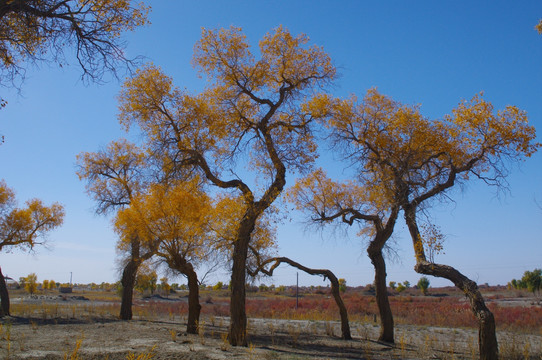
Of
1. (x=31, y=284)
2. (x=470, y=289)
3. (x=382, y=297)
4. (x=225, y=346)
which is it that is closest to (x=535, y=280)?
(x=382, y=297)

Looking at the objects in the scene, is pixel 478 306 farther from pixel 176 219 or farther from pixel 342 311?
pixel 176 219

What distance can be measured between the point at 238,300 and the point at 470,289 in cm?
677

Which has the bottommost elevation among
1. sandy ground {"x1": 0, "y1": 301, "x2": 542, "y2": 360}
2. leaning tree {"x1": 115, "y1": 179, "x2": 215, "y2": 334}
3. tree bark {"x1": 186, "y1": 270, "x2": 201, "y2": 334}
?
sandy ground {"x1": 0, "y1": 301, "x2": 542, "y2": 360}

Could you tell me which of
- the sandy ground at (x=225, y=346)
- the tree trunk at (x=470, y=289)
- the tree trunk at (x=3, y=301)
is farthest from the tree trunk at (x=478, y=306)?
the tree trunk at (x=3, y=301)

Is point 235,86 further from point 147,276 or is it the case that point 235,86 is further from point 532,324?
point 532,324

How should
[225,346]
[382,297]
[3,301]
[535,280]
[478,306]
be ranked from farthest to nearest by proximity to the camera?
[535,280] < [3,301] < [382,297] < [225,346] < [478,306]

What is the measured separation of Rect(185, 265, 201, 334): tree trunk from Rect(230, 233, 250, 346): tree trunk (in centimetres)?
416

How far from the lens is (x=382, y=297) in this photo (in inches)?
633

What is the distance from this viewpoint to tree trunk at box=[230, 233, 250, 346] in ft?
41.9

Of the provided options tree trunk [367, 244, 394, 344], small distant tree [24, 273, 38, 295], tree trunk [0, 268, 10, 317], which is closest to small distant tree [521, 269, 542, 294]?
tree trunk [367, 244, 394, 344]

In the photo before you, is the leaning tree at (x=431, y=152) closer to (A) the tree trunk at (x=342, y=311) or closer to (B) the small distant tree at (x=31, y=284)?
(A) the tree trunk at (x=342, y=311)

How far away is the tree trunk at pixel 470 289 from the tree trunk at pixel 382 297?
3229 mm

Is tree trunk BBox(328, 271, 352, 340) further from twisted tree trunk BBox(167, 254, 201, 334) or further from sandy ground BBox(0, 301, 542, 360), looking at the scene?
twisted tree trunk BBox(167, 254, 201, 334)

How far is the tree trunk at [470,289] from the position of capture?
34.9 ft
